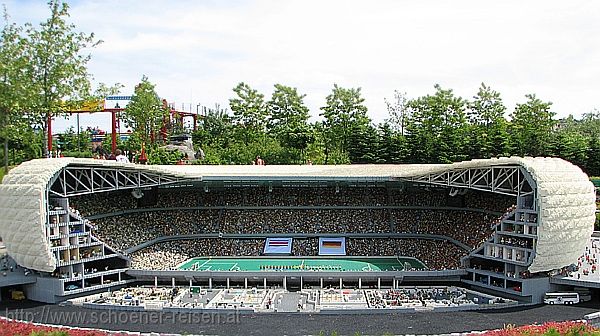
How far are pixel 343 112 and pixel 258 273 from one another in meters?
29.7

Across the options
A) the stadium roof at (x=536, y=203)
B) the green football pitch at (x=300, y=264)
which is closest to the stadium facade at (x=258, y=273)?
the stadium roof at (x=536, y=203)

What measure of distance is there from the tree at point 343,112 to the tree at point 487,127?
1073cm

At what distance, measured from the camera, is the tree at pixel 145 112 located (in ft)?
195

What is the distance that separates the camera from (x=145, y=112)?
196 ft

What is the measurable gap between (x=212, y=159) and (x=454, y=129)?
80.8ft

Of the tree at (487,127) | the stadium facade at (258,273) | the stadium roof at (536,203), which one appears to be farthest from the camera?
the tree at (487,127)

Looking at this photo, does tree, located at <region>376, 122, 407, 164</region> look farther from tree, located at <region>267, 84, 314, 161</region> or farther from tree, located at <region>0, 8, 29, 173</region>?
tree, located at <region>0, 8, 29, 173</region>

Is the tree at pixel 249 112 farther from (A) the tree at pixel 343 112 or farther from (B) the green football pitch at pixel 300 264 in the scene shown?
(B) the green football pitch at pixel 300 264

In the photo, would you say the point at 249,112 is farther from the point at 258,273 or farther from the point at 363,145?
the point at 258,273

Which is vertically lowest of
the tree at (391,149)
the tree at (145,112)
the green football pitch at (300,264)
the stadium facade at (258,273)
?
the green football pitch at (300,264)

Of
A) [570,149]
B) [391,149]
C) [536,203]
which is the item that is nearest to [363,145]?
[391,149]

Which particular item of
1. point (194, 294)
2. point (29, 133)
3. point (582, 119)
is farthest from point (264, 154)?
point (582, 119)

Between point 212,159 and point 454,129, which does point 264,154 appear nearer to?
point 212,159

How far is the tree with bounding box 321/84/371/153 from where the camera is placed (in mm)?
58188
